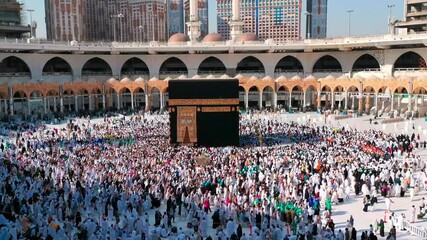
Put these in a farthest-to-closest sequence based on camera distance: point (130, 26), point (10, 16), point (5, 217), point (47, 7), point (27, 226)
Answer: point (130, 26), point (47, 7), point (10, 16), point (5, 217), point (27, 226)

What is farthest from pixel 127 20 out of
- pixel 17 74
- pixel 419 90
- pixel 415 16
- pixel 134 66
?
pixel 419 90

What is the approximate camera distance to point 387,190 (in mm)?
11508

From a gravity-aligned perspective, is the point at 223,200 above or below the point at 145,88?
below

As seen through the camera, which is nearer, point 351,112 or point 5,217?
point 5,217

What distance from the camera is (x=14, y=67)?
109 feet

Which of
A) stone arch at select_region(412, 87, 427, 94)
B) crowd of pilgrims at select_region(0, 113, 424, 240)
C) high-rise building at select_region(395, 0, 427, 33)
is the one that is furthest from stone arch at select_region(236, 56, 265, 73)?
crowd of pilgrims at select_region(0, 113, 424, 240)

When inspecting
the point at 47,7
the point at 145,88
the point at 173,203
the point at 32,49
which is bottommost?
the point at 173,203

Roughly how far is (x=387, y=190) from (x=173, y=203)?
5.85m

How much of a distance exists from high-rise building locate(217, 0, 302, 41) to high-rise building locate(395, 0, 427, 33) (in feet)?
135

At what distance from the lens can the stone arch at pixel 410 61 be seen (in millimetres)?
30172

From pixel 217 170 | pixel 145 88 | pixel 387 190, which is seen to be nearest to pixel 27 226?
pixel 217 170

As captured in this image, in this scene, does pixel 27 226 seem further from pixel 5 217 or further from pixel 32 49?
pixel 32 49

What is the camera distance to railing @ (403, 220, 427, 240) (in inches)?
349

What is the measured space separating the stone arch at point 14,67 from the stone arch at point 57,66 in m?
1.95
